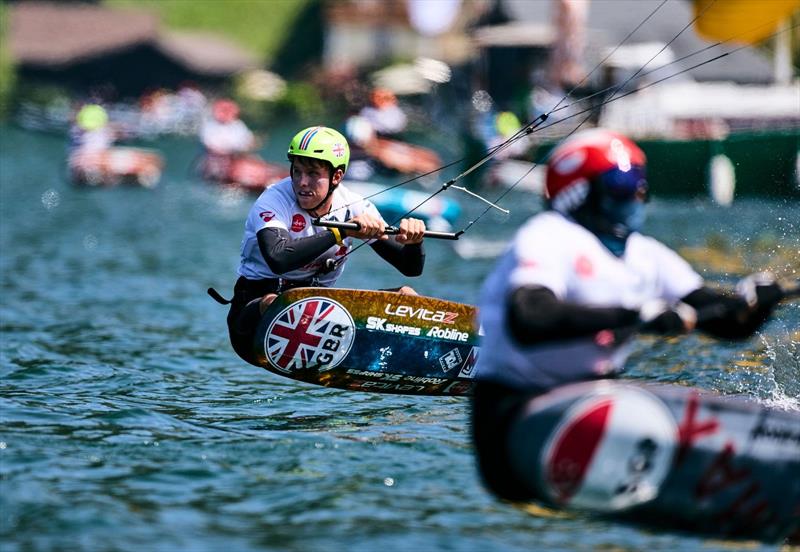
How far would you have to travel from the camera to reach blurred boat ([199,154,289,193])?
34.4 metres

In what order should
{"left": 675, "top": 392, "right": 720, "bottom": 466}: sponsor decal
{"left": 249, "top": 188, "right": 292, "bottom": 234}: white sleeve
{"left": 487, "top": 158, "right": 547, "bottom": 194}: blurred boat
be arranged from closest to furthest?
{"left": 675, "top": 392, "right": 720, "bottom": 466}: sponsor decal → {"left": 249, "top": 188, "right": 292, "bottom": 234}: white sleeve → {"left": 487, "top": 158, "right": 547, "bottom": 194}: blurred boat

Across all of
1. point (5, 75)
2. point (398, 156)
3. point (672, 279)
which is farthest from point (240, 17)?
point (672, 279)

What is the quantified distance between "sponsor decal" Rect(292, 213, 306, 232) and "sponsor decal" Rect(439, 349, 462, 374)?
4.55 ft

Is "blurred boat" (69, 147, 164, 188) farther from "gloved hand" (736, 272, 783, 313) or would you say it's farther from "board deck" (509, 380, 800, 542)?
"board deck" (509, 380, 800, 542)

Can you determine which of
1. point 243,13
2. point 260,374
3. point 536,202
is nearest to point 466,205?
point 536,202

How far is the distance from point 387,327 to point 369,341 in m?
0.17

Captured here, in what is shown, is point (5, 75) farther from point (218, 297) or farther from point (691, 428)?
point (691, 428)

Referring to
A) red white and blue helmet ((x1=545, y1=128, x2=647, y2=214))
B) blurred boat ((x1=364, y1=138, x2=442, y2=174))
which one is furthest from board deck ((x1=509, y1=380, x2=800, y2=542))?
blurred boat ((x1=364, y1=138, x2=442, y2=174))

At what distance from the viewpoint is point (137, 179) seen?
3803 cm

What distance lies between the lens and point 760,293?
22.2ft

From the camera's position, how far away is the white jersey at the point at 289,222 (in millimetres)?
10109

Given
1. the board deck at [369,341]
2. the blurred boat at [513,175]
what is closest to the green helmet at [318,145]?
the board deck at [369,341]

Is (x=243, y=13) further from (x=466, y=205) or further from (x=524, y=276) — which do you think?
(x=524, y=276)

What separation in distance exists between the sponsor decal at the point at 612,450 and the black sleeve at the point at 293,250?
12.1 ft
